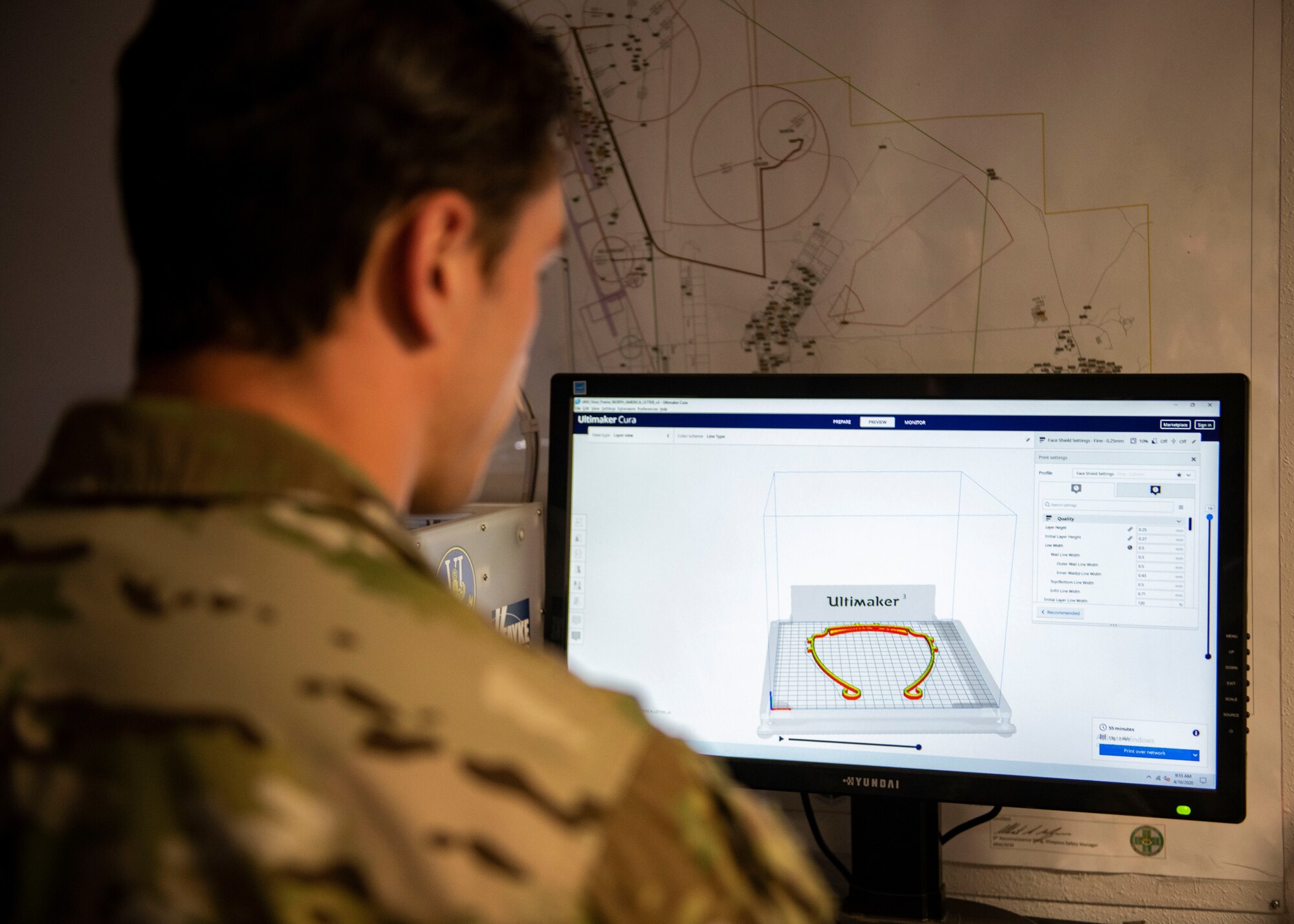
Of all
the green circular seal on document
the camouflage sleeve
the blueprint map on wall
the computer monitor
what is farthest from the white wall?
the green circular seal on document

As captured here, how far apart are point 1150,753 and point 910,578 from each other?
9.9 inches

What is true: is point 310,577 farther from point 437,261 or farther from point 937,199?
point 937,199

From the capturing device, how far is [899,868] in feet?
3.05

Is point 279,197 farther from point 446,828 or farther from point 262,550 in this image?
point 446,828

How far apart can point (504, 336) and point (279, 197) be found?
0.45ft

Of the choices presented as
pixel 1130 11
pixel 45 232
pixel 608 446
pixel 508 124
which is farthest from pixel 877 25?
pixel 45 232

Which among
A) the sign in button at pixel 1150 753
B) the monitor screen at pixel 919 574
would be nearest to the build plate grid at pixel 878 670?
the monitor screen at pixel 919 574

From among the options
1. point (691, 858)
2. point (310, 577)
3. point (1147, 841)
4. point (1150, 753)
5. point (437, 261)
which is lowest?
point (1147, 841)

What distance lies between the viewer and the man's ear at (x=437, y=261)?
0.42 metres

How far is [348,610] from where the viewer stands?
338 mm

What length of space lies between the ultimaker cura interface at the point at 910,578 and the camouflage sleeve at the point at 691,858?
20.1 inches

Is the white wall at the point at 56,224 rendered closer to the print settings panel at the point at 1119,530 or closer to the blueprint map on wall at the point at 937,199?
the blueprint map on wall at the point at 937,199

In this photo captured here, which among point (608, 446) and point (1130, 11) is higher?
point (1130, 11)

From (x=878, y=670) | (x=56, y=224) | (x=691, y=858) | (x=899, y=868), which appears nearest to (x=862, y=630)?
(x=878, y=670)
